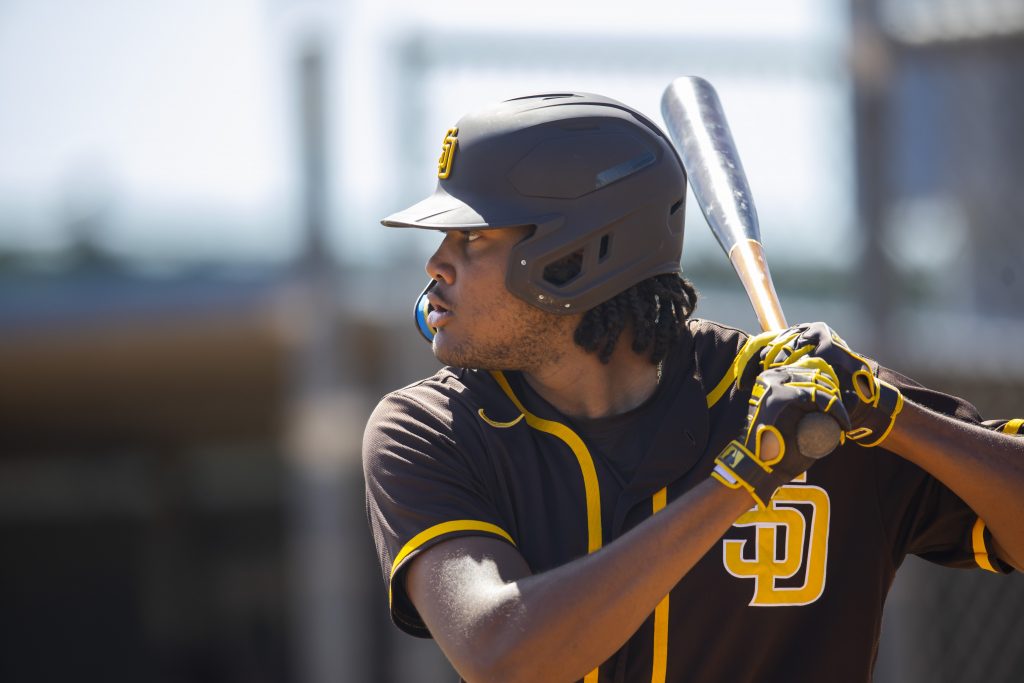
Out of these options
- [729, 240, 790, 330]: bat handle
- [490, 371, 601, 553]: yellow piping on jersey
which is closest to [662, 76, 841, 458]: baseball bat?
[729, 240, 790, 330]: bat handle

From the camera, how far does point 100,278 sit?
914cm

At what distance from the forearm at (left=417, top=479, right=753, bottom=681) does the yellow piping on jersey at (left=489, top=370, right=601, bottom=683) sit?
0.90 ft

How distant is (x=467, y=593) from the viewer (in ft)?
6.61

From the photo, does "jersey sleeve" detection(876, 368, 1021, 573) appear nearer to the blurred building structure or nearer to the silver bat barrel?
the silver bat barrel

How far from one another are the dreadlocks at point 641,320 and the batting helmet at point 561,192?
45 millimetres

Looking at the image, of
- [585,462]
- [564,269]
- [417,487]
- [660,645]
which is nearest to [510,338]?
[564,269]

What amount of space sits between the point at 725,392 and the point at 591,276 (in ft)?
1.12

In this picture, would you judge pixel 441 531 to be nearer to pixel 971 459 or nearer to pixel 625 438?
pixel 625 438

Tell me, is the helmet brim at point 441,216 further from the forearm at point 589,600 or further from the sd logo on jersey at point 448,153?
the forearm at point 589,600

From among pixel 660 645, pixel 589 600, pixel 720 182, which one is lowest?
pixel 660 645

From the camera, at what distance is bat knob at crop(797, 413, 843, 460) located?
6.46ft

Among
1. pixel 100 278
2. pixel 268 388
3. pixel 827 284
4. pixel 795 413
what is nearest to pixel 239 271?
pixel 100 278

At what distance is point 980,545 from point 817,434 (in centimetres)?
61

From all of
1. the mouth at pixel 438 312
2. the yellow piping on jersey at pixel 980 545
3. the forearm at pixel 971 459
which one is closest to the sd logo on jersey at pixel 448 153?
the mouth at pixel 438 312
